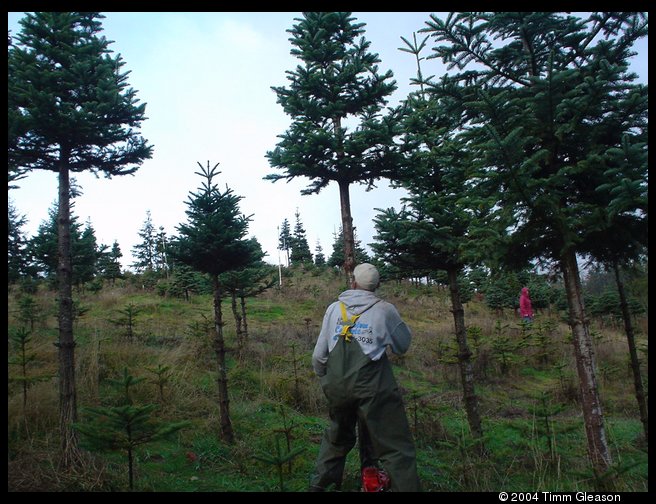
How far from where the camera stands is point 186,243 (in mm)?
6965

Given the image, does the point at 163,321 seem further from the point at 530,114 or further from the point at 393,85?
the point at 530,114

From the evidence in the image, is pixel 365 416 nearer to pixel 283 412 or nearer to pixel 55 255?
pixel 283 412

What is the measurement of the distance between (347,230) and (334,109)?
236 cm

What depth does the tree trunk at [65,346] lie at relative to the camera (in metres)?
5.00

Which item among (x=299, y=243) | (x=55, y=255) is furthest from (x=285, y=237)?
(x=55, y=255)

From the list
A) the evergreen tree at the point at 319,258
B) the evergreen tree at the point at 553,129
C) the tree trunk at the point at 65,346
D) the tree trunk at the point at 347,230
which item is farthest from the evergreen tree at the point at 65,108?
the evergreen tree at the point at 319,258

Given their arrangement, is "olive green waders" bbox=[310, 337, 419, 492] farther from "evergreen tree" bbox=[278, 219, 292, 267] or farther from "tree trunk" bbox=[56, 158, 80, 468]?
"evergreen tree" bbox=[278, 219, 292, 267]

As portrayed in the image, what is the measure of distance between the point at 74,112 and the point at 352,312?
530 centimetres

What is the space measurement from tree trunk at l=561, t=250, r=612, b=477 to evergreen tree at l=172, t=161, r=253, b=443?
5.10 m

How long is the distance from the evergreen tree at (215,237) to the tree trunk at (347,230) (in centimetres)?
178

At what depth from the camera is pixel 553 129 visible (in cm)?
495

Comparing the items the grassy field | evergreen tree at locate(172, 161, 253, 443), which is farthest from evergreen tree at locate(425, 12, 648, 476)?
evergreen tree at locate(172, 161, 253, 443)

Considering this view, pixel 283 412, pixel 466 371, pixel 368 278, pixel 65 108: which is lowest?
pixel 283 412
